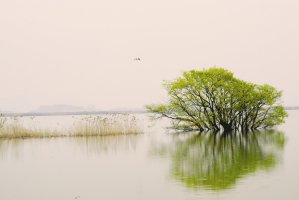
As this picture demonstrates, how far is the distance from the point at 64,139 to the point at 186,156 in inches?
515

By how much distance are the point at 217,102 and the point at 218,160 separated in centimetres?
1795

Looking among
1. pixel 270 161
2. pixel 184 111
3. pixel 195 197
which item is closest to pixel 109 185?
pixel 195 197

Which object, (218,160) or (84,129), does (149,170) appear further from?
(84,129)

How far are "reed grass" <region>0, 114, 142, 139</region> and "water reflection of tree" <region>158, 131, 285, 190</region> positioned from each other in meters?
6.92

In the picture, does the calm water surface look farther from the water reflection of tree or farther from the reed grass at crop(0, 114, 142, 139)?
the reed grass at crop(0, 114, 142, 139)

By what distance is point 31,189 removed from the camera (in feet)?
50.9

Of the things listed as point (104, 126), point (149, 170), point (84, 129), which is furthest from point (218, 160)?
point (84, 129)

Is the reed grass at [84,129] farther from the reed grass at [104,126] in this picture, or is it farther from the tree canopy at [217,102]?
the tree canopy at [217,102]

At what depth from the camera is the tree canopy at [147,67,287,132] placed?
3847cm

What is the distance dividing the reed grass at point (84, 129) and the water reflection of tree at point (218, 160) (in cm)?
692

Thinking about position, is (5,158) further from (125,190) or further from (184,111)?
(184,111)

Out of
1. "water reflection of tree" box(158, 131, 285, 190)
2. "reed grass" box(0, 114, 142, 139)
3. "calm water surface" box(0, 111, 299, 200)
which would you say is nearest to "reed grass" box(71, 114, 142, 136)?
"reed grass" box(0, 114, 142, 139)

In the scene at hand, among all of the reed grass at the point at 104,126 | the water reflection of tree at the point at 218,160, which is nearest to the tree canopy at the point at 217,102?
the reed grass at the point at 104,126

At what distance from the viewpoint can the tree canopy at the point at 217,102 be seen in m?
38.5
